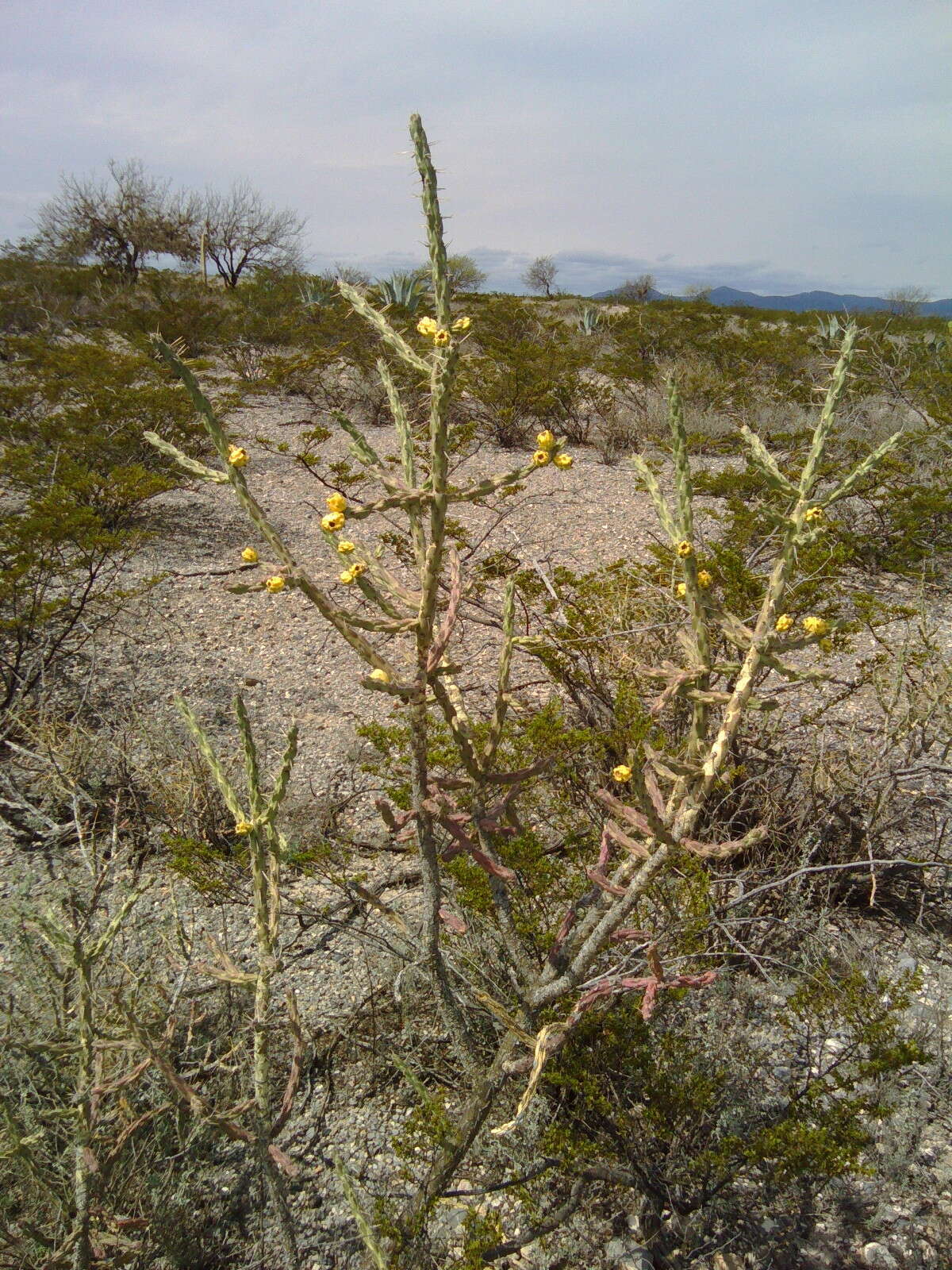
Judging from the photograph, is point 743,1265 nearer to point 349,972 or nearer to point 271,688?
point 349,972

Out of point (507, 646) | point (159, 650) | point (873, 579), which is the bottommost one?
point (159, 650)

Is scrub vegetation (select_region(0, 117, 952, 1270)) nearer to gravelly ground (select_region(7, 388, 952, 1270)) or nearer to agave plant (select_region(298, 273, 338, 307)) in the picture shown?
gravelly ground (select_region(7, 388, 952, 1270))

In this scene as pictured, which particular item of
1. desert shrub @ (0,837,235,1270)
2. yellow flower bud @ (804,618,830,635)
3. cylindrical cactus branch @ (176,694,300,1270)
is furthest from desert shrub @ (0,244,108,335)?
yellow flower bud @ (804,618,830,635)

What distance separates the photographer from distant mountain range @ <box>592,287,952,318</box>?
696cm

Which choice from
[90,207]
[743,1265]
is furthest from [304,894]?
[90,207]

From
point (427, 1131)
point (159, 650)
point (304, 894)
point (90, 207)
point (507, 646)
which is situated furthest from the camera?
point (90, 207)

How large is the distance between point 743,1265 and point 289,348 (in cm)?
1648

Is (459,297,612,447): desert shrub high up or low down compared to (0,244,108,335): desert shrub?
down

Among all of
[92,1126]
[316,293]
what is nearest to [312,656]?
[92,1126]

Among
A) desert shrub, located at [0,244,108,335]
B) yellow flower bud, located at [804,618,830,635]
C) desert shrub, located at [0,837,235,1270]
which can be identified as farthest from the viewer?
desert shrub, located at [0,244,108,335]

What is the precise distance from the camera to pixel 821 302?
2112 inches

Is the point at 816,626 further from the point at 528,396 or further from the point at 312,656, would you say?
the point at 528,396

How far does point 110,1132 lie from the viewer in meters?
1.92

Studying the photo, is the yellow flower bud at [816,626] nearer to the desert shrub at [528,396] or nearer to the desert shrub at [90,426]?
the desert shrub at [90,426]
